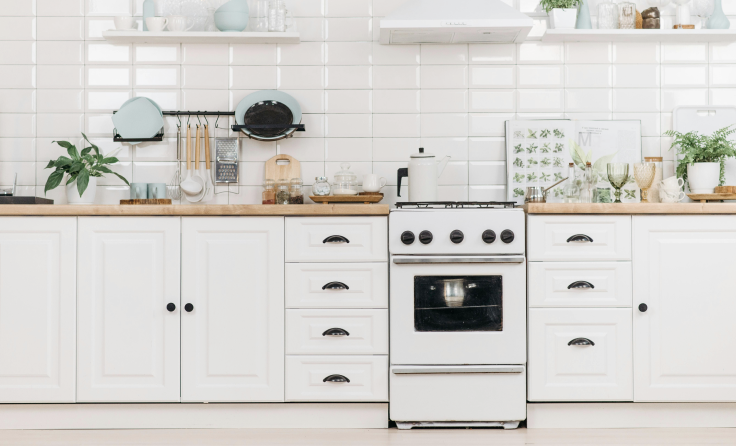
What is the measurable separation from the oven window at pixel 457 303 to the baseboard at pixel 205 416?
1.26 feet

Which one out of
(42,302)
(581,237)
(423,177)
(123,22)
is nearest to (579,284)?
(581,237)

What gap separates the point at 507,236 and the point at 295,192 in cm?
98

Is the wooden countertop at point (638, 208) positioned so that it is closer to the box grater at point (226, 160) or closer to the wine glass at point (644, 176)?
the wine glass at point (644, 176)

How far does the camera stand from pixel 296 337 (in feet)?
7.25

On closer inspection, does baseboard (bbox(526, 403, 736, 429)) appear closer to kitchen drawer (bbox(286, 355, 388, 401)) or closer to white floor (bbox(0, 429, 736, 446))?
white floor (bbox(0, 429, 736, 446))

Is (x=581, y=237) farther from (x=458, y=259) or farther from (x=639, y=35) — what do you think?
(x=639, y=35)

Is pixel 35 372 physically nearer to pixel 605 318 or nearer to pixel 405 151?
pixel 405 151

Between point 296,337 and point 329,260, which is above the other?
point 329,260

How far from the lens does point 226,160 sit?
277 cm

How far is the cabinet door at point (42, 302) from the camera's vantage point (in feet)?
7.18

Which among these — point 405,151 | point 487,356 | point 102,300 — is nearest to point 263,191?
point 405,151

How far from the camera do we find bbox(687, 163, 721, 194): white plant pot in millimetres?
2598

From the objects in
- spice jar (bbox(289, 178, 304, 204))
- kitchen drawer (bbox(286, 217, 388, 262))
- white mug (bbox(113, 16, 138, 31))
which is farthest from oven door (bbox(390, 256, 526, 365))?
white mug (bbox(113, 16, 138, 31))

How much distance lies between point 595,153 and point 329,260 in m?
1.42
